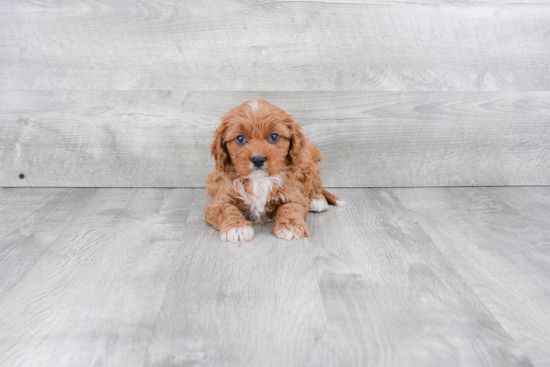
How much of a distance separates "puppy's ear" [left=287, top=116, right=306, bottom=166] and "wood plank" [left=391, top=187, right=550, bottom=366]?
575 mm

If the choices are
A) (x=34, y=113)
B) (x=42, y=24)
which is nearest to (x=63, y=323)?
(x=34, y=113)

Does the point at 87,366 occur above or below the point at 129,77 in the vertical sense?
below

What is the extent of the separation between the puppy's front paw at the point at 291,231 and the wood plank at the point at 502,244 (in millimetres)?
486

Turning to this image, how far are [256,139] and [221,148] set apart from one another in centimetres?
14

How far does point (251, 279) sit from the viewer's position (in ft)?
4.86

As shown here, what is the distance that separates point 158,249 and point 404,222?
97cm

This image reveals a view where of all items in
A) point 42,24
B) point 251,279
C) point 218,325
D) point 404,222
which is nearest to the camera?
point 218,325

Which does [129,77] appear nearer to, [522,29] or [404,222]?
[404,222]

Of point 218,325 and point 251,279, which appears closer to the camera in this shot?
point 218,325

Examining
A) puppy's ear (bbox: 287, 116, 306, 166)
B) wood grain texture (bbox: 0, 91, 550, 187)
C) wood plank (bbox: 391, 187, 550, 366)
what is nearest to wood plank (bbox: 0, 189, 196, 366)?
wood grain texture (bbox: 0, 91, 550, 187)

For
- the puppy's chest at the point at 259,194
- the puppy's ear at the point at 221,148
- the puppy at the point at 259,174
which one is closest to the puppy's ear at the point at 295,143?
the puppy at the point at 259,174

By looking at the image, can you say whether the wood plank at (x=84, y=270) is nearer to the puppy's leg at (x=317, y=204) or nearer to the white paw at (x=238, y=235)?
the white paw at (x=238, y=235)

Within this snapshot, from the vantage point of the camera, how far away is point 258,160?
1.67 metres

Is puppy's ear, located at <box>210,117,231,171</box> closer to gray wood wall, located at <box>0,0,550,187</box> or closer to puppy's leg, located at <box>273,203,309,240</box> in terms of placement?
puppy's leg, located at <box>273,203,309,240</box>
